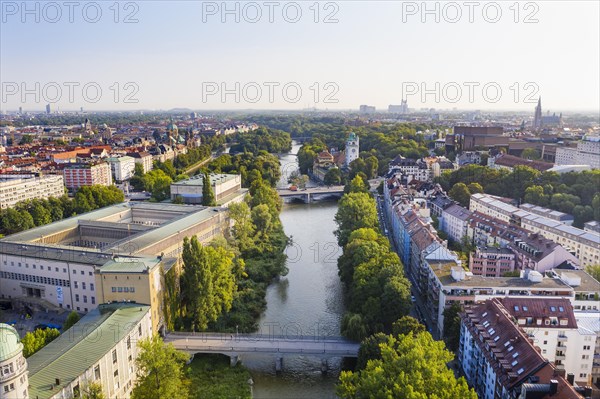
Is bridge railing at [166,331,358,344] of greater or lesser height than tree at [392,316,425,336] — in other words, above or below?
below

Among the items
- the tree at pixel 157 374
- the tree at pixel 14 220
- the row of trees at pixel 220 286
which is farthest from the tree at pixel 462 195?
the tree at pixel 14 220

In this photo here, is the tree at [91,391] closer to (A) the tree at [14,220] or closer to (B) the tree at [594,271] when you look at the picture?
(B) the tree at [594,271]

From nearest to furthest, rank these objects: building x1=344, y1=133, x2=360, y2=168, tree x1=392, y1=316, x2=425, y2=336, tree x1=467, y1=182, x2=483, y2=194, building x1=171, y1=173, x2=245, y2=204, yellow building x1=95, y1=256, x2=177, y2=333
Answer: tree x1=392, y1=316, x2=425, y2=336
yellow building x1=95, y1=256, x2=177, y2=333
building x1=171, y1=173, x2=245, y2=204
tree x1=467, y1=182, x2=483, y2=194
building x1=344, y1=133, x2=360, y2=168

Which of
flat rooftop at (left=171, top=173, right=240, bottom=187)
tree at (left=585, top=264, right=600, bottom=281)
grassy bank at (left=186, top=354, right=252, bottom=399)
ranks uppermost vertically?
flat rooftop at (left=171, top=173, right=240, bottom=187)

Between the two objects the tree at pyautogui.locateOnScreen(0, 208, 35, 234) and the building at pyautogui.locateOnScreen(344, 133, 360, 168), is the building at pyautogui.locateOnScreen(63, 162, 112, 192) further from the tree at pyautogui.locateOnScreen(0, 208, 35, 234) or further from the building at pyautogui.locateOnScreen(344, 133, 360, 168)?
the building at pyautogui.locateOnScreen(344, 133, 360, 168)

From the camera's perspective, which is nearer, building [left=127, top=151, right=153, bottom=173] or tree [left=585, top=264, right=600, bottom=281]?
tree [left=585, top=264, right=600, bottom=281]

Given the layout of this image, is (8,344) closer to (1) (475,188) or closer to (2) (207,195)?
(2) (207,195)

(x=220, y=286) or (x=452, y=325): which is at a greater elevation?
(x=220, y=286)

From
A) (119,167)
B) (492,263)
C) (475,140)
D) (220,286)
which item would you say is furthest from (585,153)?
(119,167)

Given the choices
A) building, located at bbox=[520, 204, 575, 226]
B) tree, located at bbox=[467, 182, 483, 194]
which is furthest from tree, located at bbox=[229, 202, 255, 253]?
tree, located at bbox=[467, 182, 483, 194]
